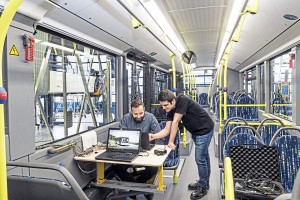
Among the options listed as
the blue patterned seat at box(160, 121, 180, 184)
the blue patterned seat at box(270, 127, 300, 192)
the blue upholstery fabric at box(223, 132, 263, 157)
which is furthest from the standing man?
the blue patterned seat at box(270, 127, 300, 192)

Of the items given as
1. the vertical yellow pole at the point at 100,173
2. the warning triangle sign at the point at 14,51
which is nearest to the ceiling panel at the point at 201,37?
the vertical yellow pole at the point at 100,173

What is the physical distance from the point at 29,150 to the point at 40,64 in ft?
Result: 3.84

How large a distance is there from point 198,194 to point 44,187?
8.31 feet

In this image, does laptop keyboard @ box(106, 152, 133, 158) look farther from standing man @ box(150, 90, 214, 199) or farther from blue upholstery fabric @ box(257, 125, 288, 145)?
blue upholstery fabric @ box(257, 125, 288, 145)

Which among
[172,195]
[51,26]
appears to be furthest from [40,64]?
Result: [172,195]

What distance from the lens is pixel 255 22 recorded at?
426cm

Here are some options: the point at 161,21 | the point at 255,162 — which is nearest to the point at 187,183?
the point at 255,162

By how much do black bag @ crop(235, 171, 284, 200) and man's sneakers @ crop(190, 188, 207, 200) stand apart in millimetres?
987

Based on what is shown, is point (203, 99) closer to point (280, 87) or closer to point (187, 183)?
point (280, 87)

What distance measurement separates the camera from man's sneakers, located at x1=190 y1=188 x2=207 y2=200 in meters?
3.71

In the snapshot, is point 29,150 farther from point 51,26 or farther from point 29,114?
point 51,26

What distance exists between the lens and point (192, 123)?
12.4 ft

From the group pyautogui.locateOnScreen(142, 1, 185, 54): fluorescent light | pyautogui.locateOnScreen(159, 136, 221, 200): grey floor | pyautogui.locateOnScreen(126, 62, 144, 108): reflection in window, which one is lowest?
pyautogui.locateOnScreen(159, 136, 221, 200): grey floor

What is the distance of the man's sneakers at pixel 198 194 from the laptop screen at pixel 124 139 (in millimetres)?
1101
